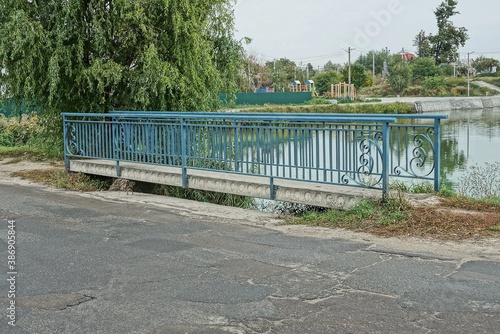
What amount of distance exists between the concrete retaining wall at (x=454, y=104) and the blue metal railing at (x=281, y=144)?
4930 cm

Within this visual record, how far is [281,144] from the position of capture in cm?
930

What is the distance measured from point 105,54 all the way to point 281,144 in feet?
25.0

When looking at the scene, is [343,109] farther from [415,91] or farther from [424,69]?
[424,69]

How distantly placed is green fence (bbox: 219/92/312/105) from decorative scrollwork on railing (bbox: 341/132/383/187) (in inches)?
1907

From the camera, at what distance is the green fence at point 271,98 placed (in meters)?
57.7

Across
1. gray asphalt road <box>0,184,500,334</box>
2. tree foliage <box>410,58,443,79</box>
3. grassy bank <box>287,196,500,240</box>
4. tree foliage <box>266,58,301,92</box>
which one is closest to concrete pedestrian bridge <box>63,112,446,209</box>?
grassy bank <box>287,196,500,240</box>

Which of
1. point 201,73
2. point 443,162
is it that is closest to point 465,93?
point 443,162

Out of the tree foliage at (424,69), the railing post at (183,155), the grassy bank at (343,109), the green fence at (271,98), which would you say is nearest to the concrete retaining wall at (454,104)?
the grassy bank at (343,109)

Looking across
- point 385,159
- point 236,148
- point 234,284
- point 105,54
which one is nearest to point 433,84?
point 105,54

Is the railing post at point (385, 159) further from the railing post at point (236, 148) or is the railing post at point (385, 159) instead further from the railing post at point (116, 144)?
the railing post at point (116, 144)

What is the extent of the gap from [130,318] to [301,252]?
2.47 m

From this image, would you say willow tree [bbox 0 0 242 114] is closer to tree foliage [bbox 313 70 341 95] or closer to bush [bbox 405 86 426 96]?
tree foliage [bbox 313 70 341 95]

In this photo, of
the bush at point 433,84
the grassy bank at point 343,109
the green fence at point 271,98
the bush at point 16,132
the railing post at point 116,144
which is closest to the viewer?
the railing post at point 116,144

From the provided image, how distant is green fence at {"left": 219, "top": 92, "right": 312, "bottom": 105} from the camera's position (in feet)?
189
